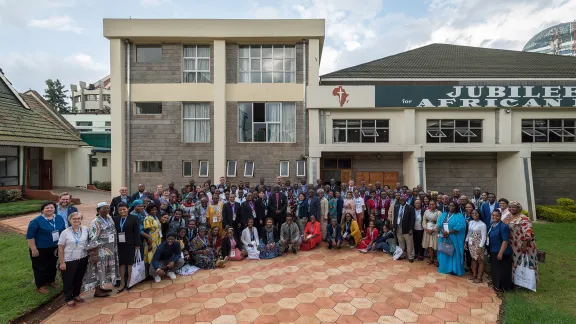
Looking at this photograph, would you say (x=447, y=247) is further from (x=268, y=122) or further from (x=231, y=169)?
(x=231, y=169)

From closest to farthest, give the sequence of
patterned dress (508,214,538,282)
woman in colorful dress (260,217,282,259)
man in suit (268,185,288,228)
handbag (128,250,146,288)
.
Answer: patterned dress (508,214,538,282)
handbag (128,250,146,288)
woman in colorful dress (260,217,282,259)
man in suit (268,185,288,228)

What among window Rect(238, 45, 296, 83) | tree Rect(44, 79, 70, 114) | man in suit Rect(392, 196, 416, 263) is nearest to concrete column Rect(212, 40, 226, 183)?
window Rect(238, 45, 296, 83)

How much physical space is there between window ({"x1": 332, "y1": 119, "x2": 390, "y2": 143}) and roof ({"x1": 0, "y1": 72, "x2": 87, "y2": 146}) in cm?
1630

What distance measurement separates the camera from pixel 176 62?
1383 cm

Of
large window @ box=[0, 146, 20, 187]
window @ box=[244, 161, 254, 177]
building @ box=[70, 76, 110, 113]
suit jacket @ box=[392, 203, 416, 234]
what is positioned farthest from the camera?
building @ box=[70, 76, 110, 113]

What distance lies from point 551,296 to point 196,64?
15.0 meters

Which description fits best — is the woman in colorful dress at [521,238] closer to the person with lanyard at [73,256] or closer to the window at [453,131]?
the person with lanyard at [73,256]

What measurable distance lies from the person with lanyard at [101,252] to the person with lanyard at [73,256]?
11cm

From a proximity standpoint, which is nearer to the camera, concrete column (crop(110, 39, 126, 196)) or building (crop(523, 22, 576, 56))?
concrete column (crop(110, 39, 126, 196))

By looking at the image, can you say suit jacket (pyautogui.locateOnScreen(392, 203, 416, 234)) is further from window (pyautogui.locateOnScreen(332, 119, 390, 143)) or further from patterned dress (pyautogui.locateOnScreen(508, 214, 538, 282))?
window (pyautogui.locateOnScreen(332, 119, 390, 143))

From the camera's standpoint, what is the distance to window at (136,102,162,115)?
1391 centimetres

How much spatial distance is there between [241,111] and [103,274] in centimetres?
1002

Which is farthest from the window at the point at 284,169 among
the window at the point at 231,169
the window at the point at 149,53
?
the window at the point at 149,53

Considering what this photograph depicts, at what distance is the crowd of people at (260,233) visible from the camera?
5156 millimetres
